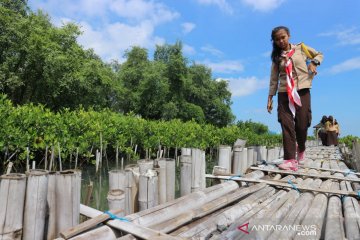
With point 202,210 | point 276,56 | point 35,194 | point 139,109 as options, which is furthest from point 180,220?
point 139,109

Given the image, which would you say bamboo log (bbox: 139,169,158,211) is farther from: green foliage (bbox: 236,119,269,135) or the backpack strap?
green foliage (bbox: 236,119,269,135)

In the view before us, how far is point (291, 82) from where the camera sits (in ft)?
15.7

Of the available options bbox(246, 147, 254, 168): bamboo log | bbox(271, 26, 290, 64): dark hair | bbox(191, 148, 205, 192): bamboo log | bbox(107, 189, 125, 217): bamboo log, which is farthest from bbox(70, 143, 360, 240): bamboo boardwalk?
bbox(271, 26, 290, 64): dark hair

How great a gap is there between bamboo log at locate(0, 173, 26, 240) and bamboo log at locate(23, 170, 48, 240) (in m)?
0.05

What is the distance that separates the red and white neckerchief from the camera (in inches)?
187

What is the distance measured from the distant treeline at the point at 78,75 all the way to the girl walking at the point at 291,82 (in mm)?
16248

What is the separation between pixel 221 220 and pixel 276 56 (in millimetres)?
3082

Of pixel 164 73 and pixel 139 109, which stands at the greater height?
pixel 164 73

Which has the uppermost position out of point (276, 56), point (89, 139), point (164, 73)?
point (164, 73)

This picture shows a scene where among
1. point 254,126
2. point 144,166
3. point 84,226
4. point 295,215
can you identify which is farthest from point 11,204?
point 254,126

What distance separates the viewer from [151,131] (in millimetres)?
17625

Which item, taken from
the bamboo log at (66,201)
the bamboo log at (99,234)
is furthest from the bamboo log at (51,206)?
the bamboo log at (99,234)

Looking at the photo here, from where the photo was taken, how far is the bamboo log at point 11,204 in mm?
2275

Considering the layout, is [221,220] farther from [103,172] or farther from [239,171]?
[103,172]
